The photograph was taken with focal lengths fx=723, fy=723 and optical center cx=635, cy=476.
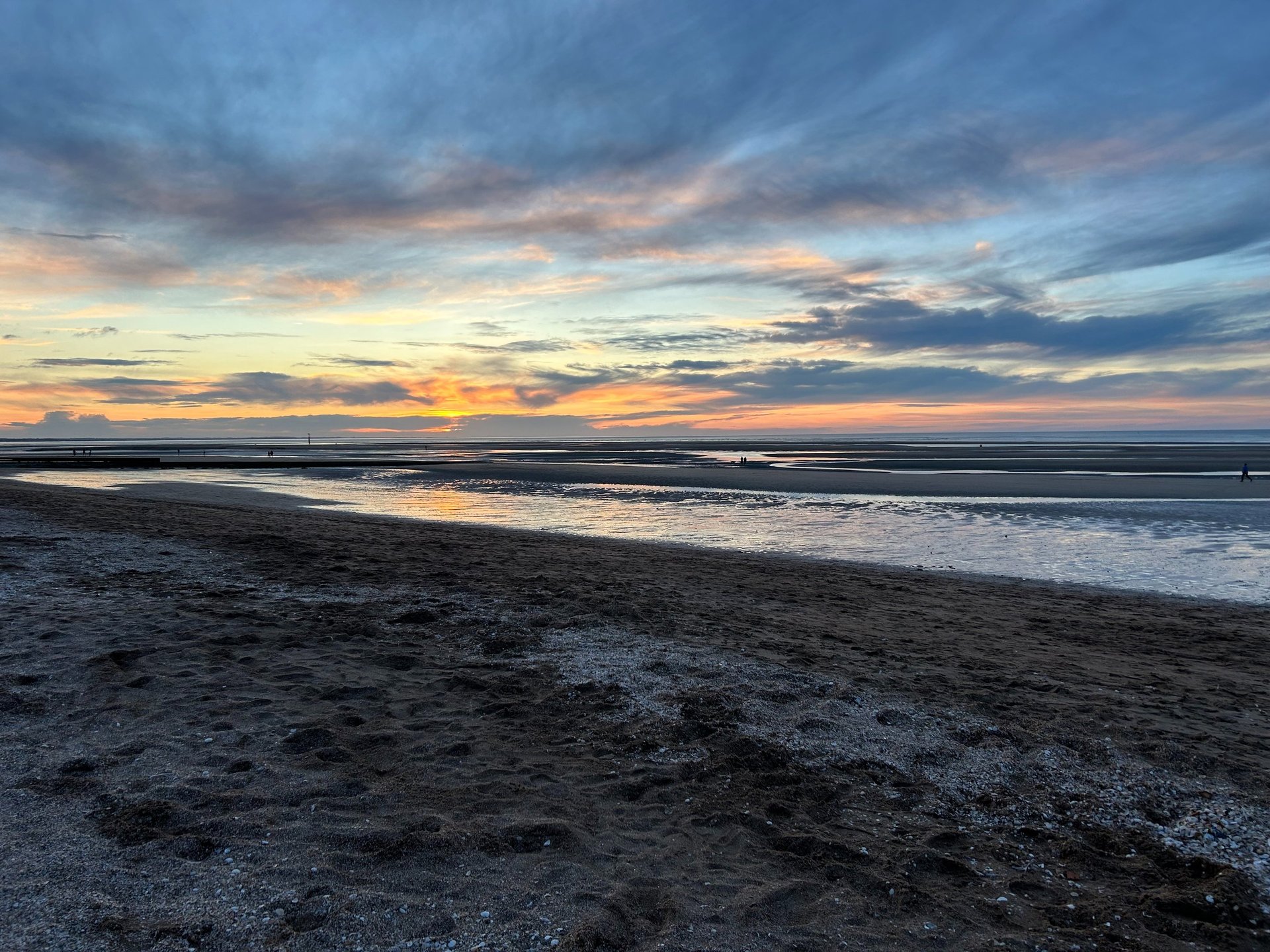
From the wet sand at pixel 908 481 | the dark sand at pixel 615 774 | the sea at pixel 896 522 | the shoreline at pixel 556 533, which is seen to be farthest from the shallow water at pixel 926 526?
the dark sand at pixel 615 774

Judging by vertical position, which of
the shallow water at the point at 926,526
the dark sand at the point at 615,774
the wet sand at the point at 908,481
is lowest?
the dark sand at the point at 615,774

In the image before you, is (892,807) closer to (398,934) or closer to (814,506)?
(398,934)

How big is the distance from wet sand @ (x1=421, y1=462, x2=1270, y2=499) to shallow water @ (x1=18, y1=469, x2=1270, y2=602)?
2662mm

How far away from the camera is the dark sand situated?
407 centimetres

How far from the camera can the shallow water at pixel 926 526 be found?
16078 mm

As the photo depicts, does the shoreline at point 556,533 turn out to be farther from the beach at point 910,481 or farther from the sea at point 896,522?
the beach at point 910,481

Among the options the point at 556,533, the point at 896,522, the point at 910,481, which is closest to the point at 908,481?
the point at 910,481

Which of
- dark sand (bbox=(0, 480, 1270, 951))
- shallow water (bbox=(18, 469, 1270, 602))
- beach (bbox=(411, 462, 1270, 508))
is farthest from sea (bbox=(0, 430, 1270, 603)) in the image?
dark sand (bbox=(0, 480, 1270, 951))

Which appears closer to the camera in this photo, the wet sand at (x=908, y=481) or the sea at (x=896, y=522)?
the sea at (x=896, y=522)

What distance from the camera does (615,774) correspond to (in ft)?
19.3

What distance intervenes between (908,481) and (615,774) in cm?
3727

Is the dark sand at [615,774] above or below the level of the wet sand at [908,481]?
below

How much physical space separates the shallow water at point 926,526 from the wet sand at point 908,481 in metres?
2.66

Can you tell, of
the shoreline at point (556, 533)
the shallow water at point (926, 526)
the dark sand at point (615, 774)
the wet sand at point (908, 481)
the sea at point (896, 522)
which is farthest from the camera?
the wet sand at point (908, 481)
